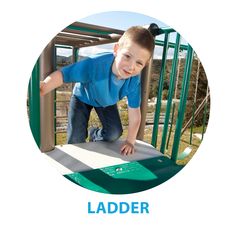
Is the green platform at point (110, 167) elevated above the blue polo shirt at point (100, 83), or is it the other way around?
the blue polo shirt at point (100, 83)

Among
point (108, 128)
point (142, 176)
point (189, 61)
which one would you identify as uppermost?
point (189, 61)

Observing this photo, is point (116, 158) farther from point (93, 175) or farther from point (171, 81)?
point (171, 81)

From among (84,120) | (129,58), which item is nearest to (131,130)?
(84,120)

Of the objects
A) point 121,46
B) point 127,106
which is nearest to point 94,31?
point 121,46

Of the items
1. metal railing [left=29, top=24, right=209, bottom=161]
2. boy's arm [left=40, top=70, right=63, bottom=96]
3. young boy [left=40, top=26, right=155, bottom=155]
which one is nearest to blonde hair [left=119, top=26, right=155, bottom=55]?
young boy [left=40, top=26, right=155, bottom=155]

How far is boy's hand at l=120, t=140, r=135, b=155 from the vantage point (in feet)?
3.46

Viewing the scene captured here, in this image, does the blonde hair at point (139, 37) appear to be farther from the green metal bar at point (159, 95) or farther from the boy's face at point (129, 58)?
the green metal bar at point (159, 95)

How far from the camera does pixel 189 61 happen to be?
1.01 metres

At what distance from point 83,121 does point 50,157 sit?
0.19 metres

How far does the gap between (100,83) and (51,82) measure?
0.53ft

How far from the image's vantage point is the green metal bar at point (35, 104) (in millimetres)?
840

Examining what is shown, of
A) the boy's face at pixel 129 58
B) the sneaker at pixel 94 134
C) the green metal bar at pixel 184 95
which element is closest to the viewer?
the boy's face at pixel 129 58

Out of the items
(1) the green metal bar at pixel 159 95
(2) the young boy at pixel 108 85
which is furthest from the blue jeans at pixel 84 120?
(1) the green metal bar at pixel 159 95

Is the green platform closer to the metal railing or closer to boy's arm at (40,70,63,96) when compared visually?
the metal railing
